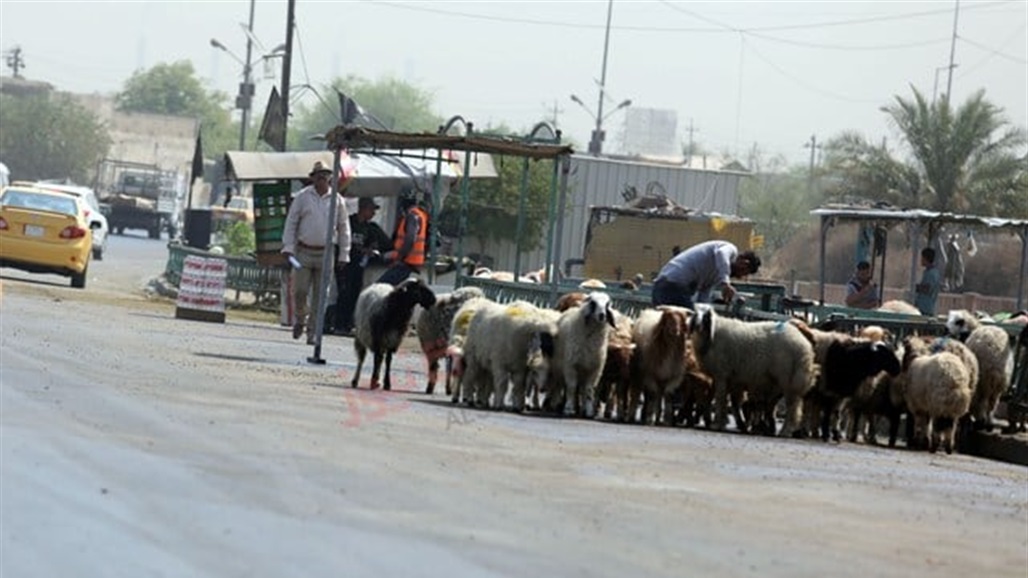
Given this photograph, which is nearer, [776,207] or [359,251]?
[359,251]

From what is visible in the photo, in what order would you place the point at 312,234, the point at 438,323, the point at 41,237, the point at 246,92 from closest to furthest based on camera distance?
the point at 438,323 < the point at 312,234 < the point at 41,237 < the point at 246,92

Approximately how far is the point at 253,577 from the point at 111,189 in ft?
290

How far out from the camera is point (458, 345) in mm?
22016

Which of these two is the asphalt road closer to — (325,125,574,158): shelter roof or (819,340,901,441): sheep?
(819,340,901,441): sheep

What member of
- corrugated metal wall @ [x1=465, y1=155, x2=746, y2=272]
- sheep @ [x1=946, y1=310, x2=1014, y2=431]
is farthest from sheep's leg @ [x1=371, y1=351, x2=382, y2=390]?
corrugated metal wall @ [x1=465, y1=155, x2=746, y2=272]

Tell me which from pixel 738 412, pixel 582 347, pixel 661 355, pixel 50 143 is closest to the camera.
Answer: pixel 582 347

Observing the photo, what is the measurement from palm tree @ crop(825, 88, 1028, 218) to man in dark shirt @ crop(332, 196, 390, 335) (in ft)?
100

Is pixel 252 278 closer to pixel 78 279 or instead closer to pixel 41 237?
pixel 78 279

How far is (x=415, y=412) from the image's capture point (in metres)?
19.8

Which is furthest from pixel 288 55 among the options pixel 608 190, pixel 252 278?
pixel 252 278

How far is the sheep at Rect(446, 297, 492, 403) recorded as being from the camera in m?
21.7

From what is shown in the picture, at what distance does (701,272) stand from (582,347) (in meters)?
2.79

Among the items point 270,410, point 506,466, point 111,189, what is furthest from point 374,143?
point 111,189

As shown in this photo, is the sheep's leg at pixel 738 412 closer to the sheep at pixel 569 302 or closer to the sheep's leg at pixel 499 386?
the sheep at pixel 569 302
